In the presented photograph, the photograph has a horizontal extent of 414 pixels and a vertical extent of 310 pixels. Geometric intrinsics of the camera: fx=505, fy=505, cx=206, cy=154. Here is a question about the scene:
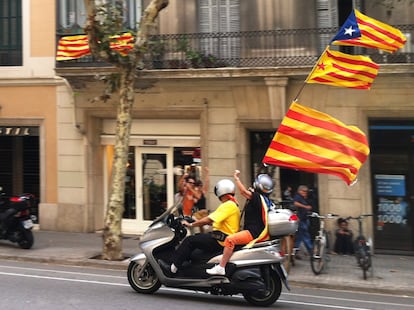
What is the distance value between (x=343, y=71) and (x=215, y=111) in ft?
13.1

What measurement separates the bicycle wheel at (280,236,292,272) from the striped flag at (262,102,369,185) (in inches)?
70.8

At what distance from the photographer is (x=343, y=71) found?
9.52 metres

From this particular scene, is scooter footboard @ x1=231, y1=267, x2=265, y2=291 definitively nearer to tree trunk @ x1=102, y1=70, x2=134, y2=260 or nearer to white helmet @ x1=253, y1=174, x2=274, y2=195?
white helmet @ x1=253, y1=174, x2=274, y2=195

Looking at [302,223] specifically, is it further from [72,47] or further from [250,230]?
[72,47]

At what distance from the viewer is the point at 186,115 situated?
1309 centimetres

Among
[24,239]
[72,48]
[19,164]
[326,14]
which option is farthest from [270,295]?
[19,164]

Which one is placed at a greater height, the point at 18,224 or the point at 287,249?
the point at 18,224

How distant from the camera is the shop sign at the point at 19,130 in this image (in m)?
14.4

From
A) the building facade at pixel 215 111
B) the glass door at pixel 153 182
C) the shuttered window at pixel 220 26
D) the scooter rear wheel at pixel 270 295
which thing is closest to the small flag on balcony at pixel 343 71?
the building facade at pixel 215 111

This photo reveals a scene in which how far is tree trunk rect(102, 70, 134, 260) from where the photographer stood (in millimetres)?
10203

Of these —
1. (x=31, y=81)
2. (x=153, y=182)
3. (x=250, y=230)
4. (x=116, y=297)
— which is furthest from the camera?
(x=31, y=81)

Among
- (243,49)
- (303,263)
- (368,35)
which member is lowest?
(303,263)

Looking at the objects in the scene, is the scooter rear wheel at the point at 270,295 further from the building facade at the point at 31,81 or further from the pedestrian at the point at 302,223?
the building facade at the point at 31,81

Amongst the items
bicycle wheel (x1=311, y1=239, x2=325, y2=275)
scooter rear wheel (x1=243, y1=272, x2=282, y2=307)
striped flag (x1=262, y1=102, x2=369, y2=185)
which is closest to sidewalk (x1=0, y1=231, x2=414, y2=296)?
bicycle wheel (x1=311, y1=239, x2=325, y2=275)
